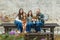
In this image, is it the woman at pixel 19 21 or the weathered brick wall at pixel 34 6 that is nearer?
the woman at pixel 19 21

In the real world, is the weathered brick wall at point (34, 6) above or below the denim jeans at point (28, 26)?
above

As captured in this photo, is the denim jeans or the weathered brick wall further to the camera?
the weathered brick wall

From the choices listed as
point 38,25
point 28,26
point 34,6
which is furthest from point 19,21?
point 34,6

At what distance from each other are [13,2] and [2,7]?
20.3 inches

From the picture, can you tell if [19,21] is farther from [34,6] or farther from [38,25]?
[34,6]

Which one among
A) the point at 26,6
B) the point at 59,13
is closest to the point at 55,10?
the point at 59,13

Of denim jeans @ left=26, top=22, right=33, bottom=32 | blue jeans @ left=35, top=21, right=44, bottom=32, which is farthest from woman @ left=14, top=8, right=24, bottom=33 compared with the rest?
blue jeans @ left=35, top=21, right=44, bottom=32

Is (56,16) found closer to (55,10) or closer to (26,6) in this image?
(55,10)

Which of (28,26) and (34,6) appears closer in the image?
(28,26)

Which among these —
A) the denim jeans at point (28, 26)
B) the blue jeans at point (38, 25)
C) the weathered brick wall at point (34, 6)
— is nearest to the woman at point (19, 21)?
the denim jeans at point (28, 26)

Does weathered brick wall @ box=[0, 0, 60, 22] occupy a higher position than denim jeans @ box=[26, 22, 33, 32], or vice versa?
weathered brick wall @ box=[0, 0, 60, 22]

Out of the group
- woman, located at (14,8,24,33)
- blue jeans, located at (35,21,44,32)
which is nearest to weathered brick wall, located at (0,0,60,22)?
woman, located at (14,8,24,33)

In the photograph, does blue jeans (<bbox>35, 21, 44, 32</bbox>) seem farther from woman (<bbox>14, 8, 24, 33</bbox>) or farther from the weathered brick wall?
the weathered brick wall

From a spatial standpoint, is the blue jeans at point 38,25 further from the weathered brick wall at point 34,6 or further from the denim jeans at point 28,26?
the weathered brick wall at point 34,6
